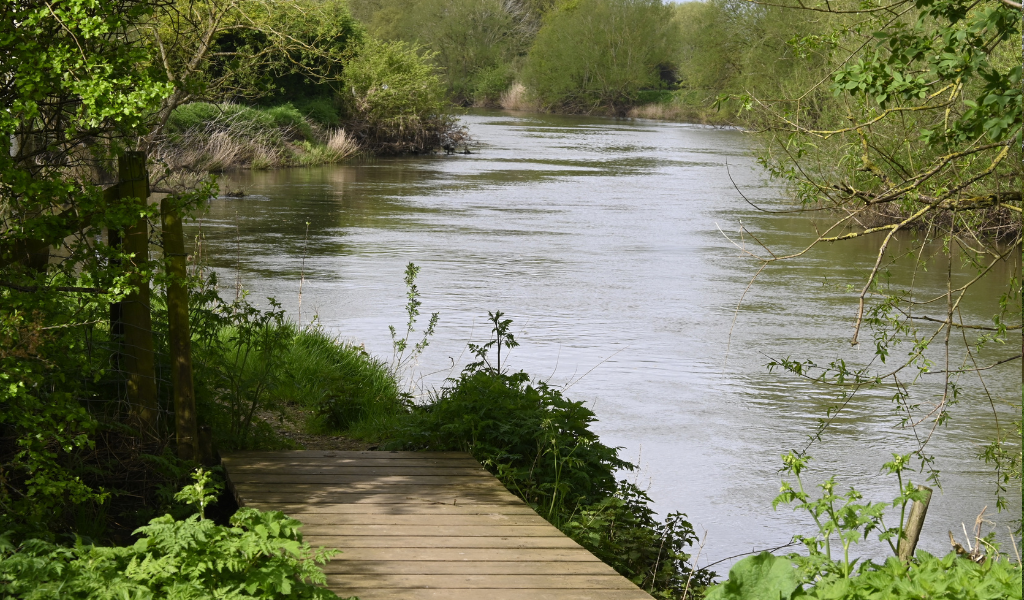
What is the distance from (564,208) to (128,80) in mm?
19201

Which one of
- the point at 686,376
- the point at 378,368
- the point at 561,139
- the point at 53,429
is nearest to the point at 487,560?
the point at 53,429

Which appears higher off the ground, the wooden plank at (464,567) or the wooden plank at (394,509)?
the wooden plank at (464,567)

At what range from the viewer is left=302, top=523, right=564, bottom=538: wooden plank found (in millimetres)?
4535

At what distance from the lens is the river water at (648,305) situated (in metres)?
7.77

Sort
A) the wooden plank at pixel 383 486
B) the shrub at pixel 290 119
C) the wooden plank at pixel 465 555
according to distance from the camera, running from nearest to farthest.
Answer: the wooden plank at pixel 465 555 → the wooden plank at pixel 383 486 → the shrub at pixel 290 119

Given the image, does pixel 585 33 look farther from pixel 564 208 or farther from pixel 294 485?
pixel 294 485

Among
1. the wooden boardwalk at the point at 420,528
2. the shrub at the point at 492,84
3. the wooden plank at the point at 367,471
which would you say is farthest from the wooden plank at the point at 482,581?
the shrub at the point at 492,84

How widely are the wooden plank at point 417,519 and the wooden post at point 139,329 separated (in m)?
1.24

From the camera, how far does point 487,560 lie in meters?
4.27

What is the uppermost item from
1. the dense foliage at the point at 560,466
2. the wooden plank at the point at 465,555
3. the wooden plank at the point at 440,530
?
the wooden plank at the point at 465,555

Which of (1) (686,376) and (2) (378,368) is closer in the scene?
(2) (378,368)

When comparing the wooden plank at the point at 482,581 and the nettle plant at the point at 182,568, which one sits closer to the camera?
the nettle plant at the point at 182,568

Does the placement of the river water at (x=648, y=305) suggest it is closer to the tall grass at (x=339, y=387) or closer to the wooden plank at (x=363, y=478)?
the tall grass at (x=339, y=387)

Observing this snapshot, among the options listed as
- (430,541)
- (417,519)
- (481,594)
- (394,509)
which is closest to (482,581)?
(481,594)
